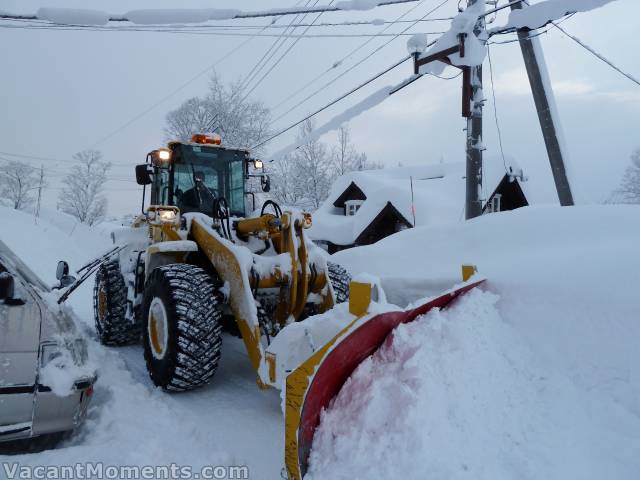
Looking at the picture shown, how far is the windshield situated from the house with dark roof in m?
10.7

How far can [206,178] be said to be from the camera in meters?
5.70

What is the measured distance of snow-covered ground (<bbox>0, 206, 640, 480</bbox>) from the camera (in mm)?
2324

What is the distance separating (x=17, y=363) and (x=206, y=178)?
3362mm

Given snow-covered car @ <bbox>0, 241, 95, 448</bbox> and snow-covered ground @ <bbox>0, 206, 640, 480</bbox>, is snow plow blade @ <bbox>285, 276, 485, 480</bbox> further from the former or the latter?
snow-covered car @ <bbox>0, 241, 95, 448</bbox>

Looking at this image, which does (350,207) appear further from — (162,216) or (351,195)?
(162,216)

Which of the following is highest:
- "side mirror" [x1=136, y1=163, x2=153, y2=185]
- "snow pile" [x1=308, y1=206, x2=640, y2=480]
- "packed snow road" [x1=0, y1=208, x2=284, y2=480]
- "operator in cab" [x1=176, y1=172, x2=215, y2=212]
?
"side mirror" [x1=136, y1=163, x2=153, y2=185]

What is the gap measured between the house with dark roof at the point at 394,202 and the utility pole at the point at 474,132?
6.81 metres

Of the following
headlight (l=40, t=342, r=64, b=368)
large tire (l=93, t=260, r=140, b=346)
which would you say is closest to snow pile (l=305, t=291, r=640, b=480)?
headlight (l=40, t=342, r=64, b=368)

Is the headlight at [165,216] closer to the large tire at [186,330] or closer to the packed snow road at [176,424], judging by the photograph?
the large tire at [186,330]

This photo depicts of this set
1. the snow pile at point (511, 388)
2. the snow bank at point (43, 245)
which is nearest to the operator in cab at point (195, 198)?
the snow pile at point (511, 388)

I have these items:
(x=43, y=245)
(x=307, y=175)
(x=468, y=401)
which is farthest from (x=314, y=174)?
(x=468, y=401)

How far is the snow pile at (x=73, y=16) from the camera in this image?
20.0ft

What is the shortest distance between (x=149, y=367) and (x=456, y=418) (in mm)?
2910

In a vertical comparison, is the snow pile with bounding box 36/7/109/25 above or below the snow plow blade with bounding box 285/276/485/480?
above
